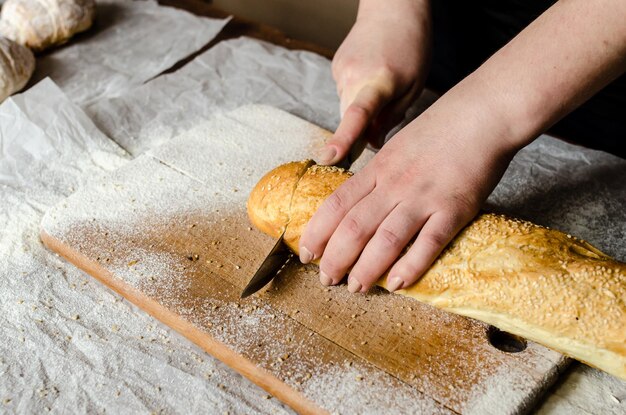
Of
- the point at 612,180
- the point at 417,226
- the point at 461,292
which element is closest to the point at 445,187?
Answer: the point at 417,226

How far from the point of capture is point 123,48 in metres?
2.40

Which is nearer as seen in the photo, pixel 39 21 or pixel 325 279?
pixel 325 279

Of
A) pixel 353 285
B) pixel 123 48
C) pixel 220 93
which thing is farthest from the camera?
pixel 123 48

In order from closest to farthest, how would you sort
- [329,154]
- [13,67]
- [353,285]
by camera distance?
[353,285]
[329,154]
[13,67]

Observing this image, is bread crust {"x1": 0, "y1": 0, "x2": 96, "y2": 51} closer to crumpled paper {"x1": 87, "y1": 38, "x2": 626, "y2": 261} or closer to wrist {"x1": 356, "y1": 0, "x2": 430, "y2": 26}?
crumpled paper {"x1": 87, "y1": 38, "x2": 626, "y2": 261}

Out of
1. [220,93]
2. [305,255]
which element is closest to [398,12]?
[220,93]

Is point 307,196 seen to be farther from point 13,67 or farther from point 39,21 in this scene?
point 39,21

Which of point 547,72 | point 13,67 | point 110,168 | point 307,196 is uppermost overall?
point 547,72

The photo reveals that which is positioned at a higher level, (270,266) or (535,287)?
(535,287)

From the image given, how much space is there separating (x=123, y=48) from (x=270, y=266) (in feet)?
4.68

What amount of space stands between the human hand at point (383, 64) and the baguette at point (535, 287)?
1.39ft

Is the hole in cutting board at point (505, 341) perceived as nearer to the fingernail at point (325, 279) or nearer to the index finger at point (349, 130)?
the fingernail at point (325, 279)

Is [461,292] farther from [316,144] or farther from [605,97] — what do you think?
[605,97]

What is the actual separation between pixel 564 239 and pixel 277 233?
0.61 m
